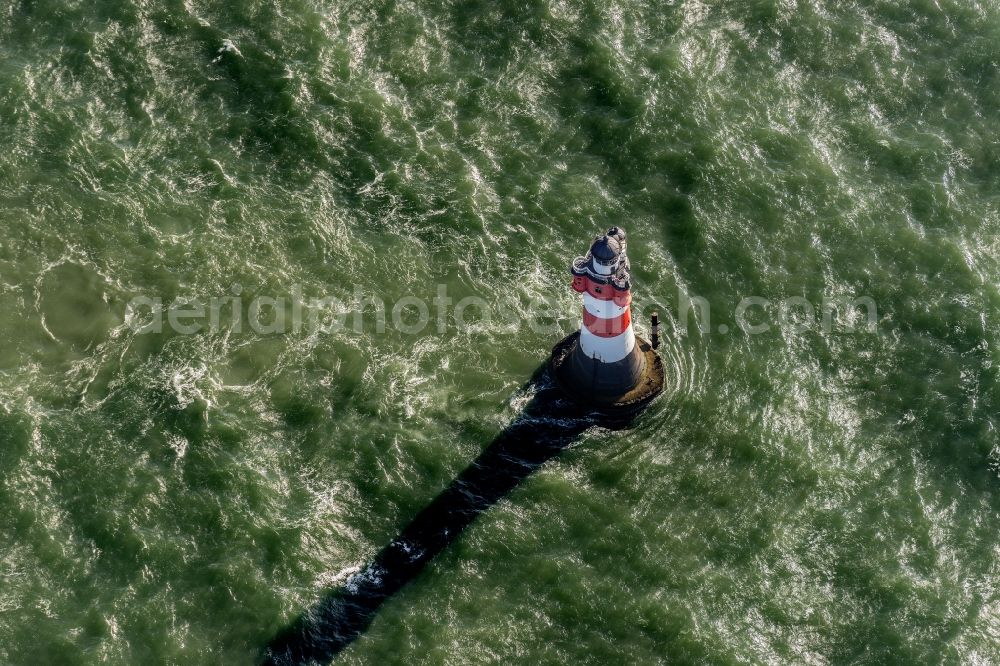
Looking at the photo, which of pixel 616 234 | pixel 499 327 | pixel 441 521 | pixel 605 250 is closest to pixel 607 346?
pixel 616 234

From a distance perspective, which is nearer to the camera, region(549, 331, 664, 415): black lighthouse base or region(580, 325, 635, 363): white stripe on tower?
region(580, 325, 635, 363): white stripe on tower

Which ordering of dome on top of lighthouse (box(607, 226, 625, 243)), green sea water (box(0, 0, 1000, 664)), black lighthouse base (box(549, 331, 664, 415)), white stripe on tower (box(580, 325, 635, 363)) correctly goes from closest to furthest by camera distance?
dome on top of lighthouse (box(607, 226, 625, 243)) < green sea water (box(0, 0, 1000, 664)) < white stripe on tower (box(580, 325, 635, 363)) < black lighthouse base (box(549, 331, 664, 415))

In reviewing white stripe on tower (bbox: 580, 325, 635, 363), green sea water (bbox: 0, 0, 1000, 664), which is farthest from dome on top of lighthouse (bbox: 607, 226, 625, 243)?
green sea water (bbox: 0, 0, 1000, 664)

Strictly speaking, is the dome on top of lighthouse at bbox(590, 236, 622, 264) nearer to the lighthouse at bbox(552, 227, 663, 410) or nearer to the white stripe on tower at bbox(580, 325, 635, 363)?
the lighthouse at bbox(552, 227, 663, 410)

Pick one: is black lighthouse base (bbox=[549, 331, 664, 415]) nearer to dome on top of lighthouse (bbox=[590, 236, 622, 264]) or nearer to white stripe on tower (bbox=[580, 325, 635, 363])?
white stripe on tower (bbox=[580, 325, 635, 363])

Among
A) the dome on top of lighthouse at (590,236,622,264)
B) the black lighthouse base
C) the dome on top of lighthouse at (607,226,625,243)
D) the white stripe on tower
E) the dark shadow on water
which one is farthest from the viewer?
the black lighthouse base

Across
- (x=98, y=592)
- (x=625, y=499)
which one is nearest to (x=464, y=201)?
(x=625, y=499)

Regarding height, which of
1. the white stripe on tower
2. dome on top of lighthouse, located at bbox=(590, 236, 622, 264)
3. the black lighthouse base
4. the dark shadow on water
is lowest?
the dark shadow on water

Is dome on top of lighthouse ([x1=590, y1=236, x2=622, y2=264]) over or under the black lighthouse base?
over
